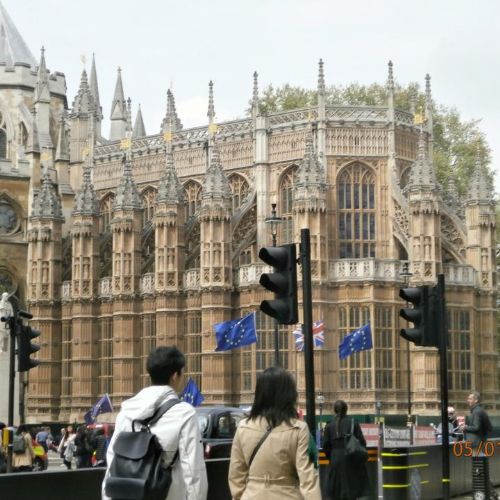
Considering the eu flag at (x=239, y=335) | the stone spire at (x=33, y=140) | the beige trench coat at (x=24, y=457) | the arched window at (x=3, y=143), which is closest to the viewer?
the beige trench coat at (x=24, y=457)

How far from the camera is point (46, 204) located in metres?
66.4

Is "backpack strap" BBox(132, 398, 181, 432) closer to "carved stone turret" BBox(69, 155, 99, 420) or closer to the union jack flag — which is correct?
the union jack flag

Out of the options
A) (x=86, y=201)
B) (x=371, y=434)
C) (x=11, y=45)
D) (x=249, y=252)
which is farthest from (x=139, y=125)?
(x=371, y=434)

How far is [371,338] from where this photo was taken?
5119 cm

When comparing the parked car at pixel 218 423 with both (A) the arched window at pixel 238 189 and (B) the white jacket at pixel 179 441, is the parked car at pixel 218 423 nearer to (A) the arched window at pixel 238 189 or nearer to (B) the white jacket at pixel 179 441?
(B) the white jacket at pixel 179 441

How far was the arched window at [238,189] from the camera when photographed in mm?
61000

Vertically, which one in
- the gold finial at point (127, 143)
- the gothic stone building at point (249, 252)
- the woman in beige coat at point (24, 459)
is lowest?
the woman in beige coat at point (24, 459)

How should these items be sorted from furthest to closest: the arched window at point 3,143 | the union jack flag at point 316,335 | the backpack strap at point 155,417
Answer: the arched window at point 3,143
the union jack flag at point 316,335
the backpack strap at point 155,417

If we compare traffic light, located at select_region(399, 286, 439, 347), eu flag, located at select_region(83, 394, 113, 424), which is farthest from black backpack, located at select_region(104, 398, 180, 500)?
eu flag, located at select_region(83, 394, 113, 424)

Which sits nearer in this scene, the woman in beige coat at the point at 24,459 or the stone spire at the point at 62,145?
the woman in beige coat at the point at 24,459

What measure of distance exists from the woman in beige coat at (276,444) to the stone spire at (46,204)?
58006 mm

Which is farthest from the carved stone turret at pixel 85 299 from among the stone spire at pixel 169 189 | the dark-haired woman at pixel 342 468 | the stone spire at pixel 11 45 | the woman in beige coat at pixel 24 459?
the dark-haired woman at pixel 342 468

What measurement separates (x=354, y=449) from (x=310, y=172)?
126ft

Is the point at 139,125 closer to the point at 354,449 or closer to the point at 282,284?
the point at 354,449
